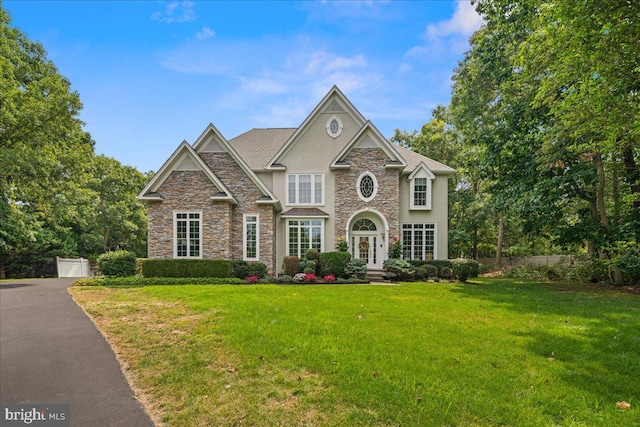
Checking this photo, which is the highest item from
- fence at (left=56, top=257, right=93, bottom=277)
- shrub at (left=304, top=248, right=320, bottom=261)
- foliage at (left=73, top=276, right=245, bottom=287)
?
shrub at (left=304, top=248, right=320, bottom=261)

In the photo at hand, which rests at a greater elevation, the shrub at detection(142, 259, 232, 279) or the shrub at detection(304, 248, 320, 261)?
the shrub at detection(304, 248, 320, 261)

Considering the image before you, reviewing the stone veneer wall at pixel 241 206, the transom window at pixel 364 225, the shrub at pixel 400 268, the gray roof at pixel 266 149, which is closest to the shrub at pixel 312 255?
the stone veneer wall at pixel 241 206

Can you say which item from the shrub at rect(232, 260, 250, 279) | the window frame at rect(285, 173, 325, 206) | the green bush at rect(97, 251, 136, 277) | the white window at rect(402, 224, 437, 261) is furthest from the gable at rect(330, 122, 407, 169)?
the green bush at rect(97, 251, 136, 277)

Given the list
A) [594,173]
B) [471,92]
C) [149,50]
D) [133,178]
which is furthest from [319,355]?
[133,178]

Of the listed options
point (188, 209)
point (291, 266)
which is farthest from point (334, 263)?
point (188, 209)

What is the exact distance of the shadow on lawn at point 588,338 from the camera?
4488 mm

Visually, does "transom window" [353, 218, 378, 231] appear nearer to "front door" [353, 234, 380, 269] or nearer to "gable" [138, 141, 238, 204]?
"front door" [353, 234, 380, 269]

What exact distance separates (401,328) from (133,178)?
34005mm

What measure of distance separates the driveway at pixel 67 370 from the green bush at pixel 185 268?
6.79 m

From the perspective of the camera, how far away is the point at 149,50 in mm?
10281

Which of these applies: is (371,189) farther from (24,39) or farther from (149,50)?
(24,39)

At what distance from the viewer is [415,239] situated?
19672 mm

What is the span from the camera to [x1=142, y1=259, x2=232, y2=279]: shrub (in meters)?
15.8

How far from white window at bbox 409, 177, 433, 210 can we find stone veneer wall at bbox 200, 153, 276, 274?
340 inches
